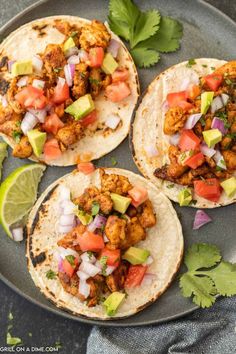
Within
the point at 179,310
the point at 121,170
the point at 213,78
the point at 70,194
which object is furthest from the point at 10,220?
the point at 213,78

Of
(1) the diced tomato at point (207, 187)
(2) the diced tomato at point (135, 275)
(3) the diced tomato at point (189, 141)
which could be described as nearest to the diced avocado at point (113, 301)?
(2) the diced tomato at point (135, 275)

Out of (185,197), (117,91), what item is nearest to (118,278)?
(185,197)

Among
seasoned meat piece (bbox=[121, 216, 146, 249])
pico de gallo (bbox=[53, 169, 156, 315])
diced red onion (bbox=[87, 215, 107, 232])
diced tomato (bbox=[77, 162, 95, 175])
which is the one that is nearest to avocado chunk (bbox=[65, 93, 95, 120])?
diced tomato (bbox=[77, 162, 95, 175])

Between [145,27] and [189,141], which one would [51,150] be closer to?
[189,141]

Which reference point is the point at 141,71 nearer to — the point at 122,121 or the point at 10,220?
the point at 122,121

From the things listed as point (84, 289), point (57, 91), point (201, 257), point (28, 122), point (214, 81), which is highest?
point (57, 91)
